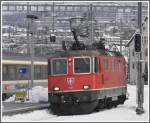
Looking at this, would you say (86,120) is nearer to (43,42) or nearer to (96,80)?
(96,80)

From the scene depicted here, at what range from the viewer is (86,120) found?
17.0 metres

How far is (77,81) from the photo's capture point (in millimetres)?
20828

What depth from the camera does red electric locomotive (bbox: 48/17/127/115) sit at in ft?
67.7

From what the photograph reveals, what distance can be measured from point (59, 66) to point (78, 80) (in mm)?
1108

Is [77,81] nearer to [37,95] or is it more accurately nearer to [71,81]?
[71,81]

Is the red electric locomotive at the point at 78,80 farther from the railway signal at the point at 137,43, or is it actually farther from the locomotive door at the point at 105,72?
the railway signal at the point at 137,43

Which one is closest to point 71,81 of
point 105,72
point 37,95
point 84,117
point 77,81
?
point 77,81

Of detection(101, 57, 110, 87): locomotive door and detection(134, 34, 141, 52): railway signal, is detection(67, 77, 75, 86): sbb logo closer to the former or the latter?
detection(101, 57, 110, 87): locomotive door

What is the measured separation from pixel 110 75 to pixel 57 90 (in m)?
3.10

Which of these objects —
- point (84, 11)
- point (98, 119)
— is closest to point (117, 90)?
point (98, 119)

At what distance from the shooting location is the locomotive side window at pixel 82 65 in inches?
828

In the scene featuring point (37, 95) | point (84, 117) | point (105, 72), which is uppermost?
point (105, 72)

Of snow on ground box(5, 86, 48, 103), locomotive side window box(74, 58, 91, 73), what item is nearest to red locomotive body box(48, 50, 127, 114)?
locomotive side window box(74, 58, 91, 73)

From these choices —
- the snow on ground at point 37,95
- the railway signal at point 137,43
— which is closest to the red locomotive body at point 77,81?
the railway signal at point 137,43
